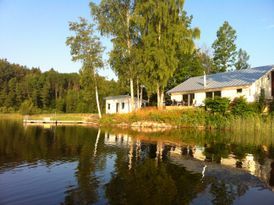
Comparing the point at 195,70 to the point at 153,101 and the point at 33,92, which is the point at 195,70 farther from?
the point at 33,92

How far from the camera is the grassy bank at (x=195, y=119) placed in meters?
26.4

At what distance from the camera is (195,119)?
101 ft

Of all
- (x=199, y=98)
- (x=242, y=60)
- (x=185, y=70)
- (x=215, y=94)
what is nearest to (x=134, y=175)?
(x=215, y=94)

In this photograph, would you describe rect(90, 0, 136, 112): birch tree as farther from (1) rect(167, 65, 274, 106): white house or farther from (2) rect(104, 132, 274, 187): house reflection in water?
(2) rect(104, 132, 274, 187): house reflection in water

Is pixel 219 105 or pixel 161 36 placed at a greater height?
pixel 161 36

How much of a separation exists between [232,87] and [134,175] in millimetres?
24899

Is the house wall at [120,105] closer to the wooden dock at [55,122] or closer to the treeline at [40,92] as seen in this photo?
the wooden dock at [55,122]

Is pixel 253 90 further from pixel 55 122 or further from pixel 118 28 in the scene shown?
pixel 55 122

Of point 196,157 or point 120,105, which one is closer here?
point 196,157

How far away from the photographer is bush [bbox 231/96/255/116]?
28.2 m

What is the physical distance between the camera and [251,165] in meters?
12.7

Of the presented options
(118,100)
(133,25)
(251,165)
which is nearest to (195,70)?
(118,100)

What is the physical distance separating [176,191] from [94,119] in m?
31.6

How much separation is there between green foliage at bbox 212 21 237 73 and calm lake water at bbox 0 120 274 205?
37687 millimetres
